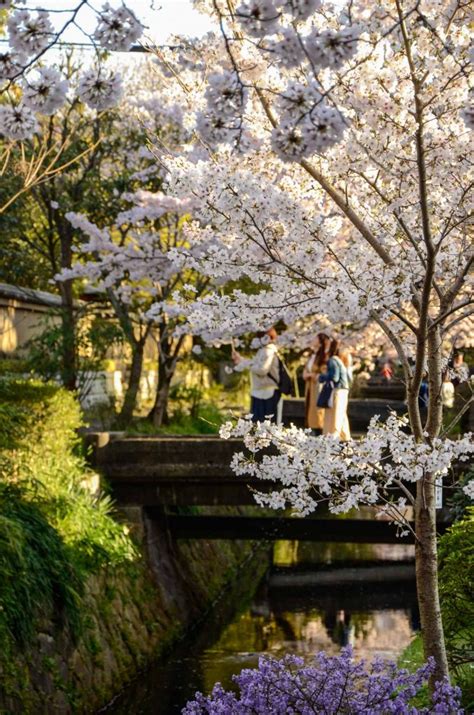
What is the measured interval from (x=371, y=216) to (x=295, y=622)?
984 cm

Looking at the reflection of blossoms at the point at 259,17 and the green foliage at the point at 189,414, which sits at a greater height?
the reflection of blossoms at the point at 259,17

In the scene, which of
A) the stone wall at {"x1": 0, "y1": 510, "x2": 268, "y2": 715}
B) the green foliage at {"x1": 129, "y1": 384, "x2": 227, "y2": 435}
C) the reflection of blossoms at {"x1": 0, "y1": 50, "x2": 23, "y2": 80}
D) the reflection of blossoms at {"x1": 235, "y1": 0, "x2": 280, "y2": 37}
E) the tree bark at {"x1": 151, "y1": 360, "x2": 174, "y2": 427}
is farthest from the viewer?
the green foliage at {"x1": 129, "y1": 384, "x2": 227, "y2": 435}

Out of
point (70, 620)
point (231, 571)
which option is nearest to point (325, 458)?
point (70, 620)

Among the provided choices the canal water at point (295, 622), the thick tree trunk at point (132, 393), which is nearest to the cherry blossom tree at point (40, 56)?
the canal water at point (295, 622)

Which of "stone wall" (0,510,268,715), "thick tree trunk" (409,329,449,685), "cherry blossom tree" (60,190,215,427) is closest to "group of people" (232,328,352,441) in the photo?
"cherry blossom tree" (60,190,215,427)

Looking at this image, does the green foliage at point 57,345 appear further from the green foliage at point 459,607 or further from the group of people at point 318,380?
the green foliage at point 459,607

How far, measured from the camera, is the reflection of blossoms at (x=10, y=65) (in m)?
5.29

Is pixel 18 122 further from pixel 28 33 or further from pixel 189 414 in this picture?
A: pixel 189 414

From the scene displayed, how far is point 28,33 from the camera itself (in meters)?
5.34

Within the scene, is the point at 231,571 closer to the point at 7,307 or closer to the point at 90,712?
the point at 7,307

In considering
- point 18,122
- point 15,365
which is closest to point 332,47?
point 18,122

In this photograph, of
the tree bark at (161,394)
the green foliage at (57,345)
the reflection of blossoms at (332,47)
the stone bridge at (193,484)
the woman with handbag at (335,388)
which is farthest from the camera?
the tree bark at (161,394)

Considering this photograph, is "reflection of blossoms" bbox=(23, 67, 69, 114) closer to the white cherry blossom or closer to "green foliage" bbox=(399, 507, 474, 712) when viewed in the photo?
the white cherry blossom

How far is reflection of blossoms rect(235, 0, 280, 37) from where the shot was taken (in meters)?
4.92
